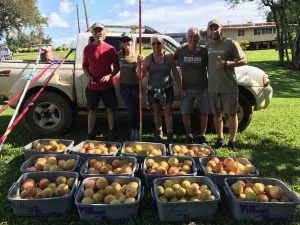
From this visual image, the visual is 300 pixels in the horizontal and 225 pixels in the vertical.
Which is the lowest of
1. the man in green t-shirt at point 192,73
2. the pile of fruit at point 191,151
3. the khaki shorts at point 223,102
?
the pile of fruit at point 191,151

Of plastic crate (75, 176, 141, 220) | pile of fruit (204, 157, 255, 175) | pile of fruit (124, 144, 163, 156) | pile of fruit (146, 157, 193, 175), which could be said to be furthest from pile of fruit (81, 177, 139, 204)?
pile of fruit (124, 144, 163, 156)

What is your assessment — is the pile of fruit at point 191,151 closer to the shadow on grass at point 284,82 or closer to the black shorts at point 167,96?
the black shorts at point 167,96

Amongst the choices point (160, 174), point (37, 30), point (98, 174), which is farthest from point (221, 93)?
point (37, 30)

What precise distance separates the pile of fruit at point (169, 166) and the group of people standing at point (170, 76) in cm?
153

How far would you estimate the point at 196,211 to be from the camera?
178 inches

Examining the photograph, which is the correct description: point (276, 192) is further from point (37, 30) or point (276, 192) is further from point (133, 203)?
point (37, 30)

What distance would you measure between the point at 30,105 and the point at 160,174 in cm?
330

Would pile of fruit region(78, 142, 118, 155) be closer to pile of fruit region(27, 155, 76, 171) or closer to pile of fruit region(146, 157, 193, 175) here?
pile of fruit region(27, 155, 76, 171)

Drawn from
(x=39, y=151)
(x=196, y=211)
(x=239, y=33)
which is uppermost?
(x=239, y=33)

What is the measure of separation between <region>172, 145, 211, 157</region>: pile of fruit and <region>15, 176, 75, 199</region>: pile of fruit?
1.75 m

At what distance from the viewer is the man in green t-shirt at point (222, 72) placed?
662 centimetres

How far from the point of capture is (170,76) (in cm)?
704

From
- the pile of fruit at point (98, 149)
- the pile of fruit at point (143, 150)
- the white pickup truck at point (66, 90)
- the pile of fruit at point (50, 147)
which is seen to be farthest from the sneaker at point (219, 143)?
the pile of fruit at point (50, 147)

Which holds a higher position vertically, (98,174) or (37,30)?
(37,30)
